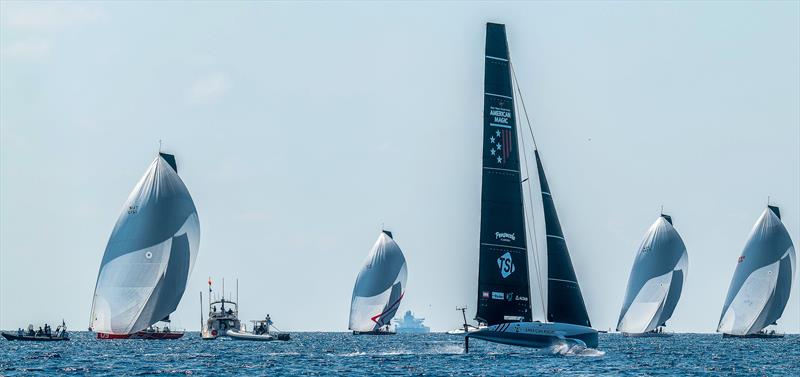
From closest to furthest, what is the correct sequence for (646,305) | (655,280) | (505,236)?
(505,236) → (655,280) → (646,305)

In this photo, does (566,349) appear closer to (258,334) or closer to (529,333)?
(529,333)

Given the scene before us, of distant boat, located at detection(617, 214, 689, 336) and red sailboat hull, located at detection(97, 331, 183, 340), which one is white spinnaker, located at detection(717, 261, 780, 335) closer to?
distant boat, located at detection(617, 214, 689, 336)

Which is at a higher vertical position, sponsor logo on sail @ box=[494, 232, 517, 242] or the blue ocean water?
sponsor logo on sail @ box=[494, 232, 517, 242]

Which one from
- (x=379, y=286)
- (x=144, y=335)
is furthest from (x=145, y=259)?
(x=379, y=286)

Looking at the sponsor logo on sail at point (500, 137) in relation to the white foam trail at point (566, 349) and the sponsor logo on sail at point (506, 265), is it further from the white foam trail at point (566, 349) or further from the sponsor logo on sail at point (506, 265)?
the white foam trail at point (566, 349)

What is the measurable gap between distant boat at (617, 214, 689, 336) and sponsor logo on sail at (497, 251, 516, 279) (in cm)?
7386

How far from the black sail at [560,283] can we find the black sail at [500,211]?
196 centimetres

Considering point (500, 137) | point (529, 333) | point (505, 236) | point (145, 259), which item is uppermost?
point (500, 137)

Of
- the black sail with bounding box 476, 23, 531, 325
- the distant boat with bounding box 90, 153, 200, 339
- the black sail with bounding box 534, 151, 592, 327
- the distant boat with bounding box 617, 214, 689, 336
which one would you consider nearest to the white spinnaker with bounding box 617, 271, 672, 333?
the distant boat with bounding box 617, 214, 689, 336

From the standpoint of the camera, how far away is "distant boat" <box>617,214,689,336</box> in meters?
134

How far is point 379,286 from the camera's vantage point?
495 feet

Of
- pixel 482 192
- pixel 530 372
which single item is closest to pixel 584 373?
pixel 530 372

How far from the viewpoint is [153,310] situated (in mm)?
101625

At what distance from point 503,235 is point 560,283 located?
435 centimetres
